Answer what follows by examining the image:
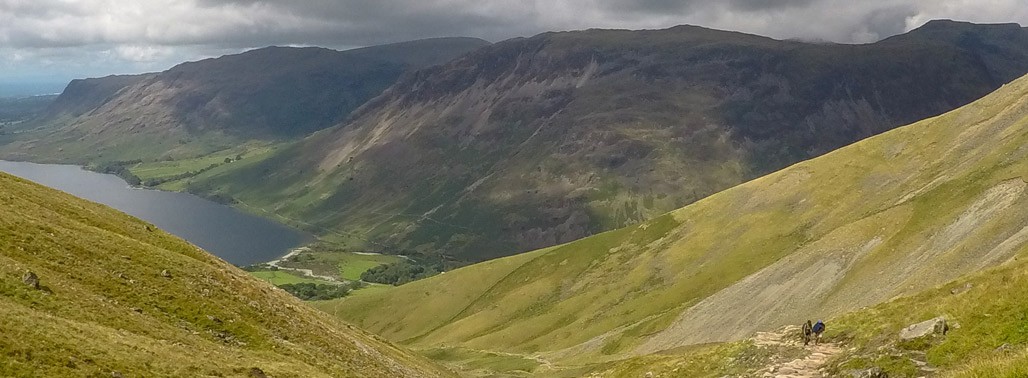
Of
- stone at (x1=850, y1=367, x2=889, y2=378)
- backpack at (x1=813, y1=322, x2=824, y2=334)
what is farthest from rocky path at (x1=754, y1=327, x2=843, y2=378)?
stone at (x1=850, y1=367, x2=889, y2=378)

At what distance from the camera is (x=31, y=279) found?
41.1 m

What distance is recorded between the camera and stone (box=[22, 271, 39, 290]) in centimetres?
4062

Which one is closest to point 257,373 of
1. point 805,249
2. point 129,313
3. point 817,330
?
point 129,313

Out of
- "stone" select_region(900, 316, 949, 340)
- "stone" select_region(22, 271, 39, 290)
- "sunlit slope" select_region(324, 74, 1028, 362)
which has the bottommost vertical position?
"sunlit slope" select_region(324, 74, 1028, 362)

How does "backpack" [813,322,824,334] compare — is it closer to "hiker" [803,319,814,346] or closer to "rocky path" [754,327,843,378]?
"hiker" [803,319,814,346]

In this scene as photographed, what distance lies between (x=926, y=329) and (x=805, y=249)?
10432 centimetres

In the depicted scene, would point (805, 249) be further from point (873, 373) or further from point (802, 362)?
point (873, 373)

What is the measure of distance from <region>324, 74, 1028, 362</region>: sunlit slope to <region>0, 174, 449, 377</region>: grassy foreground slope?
73686mm

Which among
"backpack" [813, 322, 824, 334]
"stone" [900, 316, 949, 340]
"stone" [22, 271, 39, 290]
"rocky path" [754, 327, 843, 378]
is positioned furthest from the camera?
"backpack" [813, 322, 824, 334]

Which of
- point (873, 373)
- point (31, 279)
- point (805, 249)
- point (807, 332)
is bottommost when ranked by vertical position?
point (805, 249)

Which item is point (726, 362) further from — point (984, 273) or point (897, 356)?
point (984, 273)

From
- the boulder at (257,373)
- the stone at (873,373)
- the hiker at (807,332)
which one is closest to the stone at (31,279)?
the boulder at (257,373)

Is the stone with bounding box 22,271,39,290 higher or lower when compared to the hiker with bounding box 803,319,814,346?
higher

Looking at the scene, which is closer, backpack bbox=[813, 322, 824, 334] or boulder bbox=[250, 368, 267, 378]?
boulder bbox=[250, 368, 267, 378]
